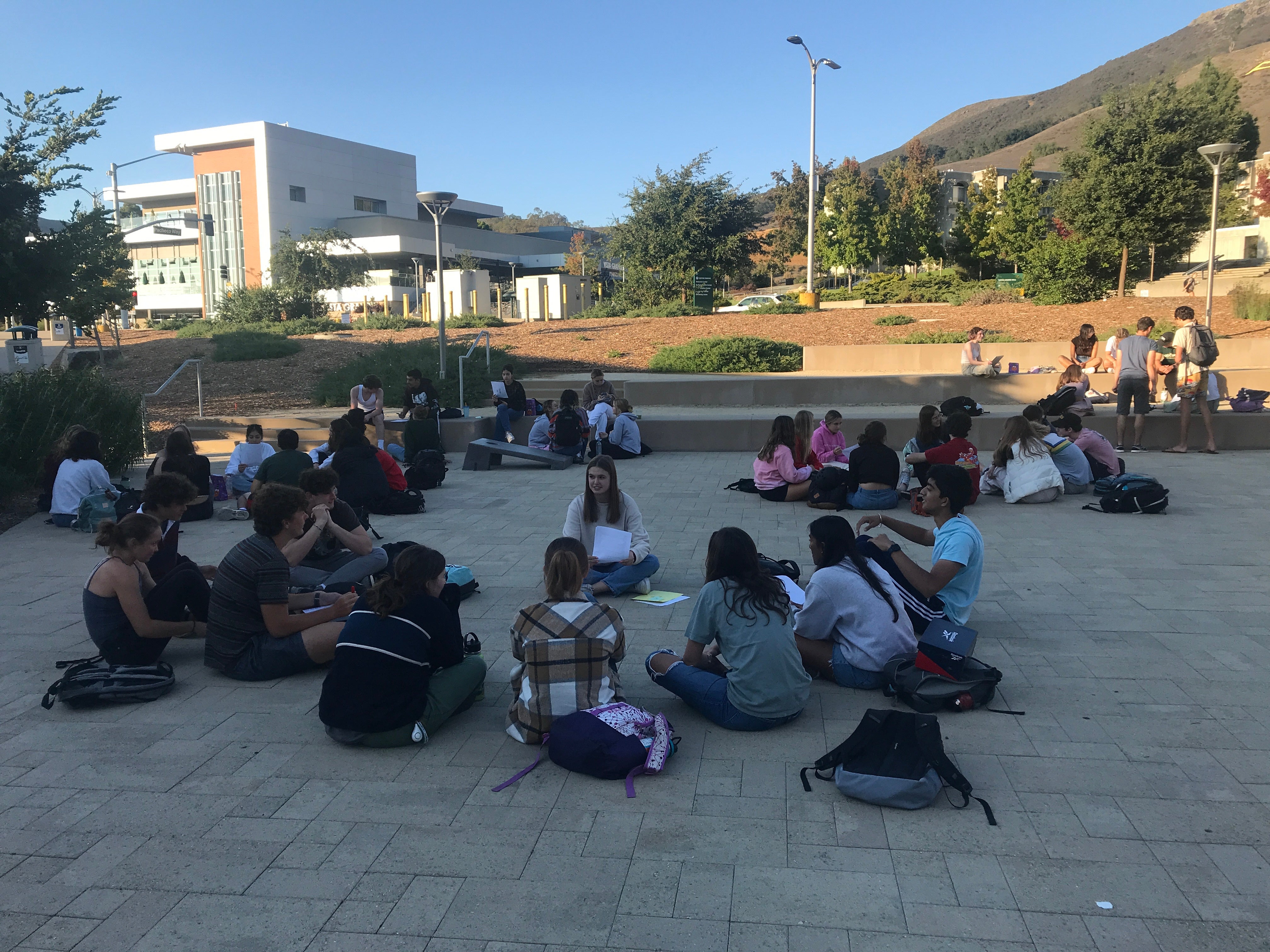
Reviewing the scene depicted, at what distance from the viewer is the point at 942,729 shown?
4.69 meters

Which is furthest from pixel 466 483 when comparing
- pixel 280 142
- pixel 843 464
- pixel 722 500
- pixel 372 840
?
pixel 280 142

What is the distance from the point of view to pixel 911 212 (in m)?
47.0

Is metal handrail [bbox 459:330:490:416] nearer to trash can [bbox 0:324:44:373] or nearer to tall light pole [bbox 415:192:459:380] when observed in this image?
tall light pole [bbox 415:192:459:380]

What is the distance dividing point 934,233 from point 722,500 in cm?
3735

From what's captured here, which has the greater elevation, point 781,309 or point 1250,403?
point 781,309

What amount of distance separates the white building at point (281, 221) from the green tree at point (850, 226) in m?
28.4

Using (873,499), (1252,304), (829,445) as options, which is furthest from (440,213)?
(1252,304)

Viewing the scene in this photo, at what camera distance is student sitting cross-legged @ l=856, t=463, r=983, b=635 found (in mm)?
5438

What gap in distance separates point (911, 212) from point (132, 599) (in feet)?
154

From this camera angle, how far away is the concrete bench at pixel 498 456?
46.1 ft

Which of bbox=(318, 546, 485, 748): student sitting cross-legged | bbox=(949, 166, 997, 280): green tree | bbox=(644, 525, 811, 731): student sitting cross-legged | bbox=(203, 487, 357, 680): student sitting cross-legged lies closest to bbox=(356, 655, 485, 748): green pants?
bbox=(318, 546, 485, 748): student sitting cross-legged

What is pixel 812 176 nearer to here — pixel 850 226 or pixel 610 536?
pixel 850 226

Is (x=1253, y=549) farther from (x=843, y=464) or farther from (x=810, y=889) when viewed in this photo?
(x=810, y=889)

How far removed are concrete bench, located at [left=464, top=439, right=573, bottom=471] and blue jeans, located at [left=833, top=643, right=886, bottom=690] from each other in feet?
30.5
